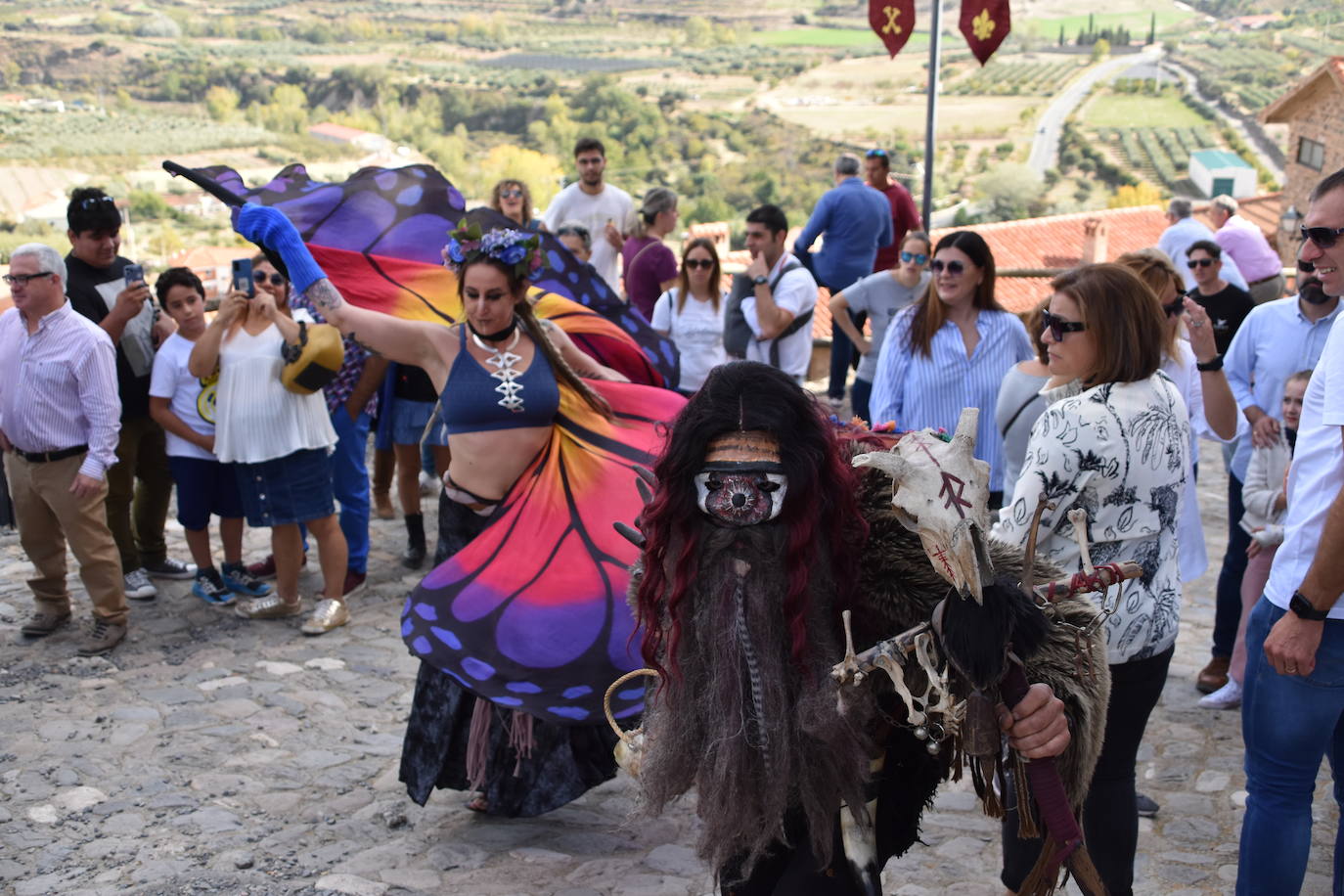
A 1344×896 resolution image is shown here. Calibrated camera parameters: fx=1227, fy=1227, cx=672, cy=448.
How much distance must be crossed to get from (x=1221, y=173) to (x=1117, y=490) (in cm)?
4235

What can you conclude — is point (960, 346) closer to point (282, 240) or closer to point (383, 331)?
point (383, 331)

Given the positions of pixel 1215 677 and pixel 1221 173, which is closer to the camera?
pixel 1215 677

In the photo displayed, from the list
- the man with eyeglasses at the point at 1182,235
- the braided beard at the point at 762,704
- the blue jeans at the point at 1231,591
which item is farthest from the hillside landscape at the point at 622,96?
the braided beard at the point at 762,704

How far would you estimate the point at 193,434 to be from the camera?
6188 mm

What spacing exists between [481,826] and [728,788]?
2.24 metres

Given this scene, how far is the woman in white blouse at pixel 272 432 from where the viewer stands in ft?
19.6

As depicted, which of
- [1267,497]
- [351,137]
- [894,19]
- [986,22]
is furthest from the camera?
[351,137]

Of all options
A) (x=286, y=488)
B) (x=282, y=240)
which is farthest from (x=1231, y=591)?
(x=286, y=488)

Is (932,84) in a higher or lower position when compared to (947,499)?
higher

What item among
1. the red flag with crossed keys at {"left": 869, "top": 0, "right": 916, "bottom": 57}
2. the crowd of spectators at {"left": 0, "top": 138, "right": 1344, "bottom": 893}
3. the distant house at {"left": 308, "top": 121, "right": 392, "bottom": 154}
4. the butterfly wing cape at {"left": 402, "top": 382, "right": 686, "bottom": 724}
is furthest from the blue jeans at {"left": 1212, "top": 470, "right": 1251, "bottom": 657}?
the distant house at {"left": 308, "top": 121, "right": 392, "bottom": 154}

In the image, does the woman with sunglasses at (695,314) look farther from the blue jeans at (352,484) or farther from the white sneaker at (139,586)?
the white sneaker at (139,586)

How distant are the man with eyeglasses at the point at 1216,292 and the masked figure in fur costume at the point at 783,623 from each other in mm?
4716

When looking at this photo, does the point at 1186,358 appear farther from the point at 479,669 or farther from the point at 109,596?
the point at 109,596

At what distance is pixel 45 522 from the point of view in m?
5.88
